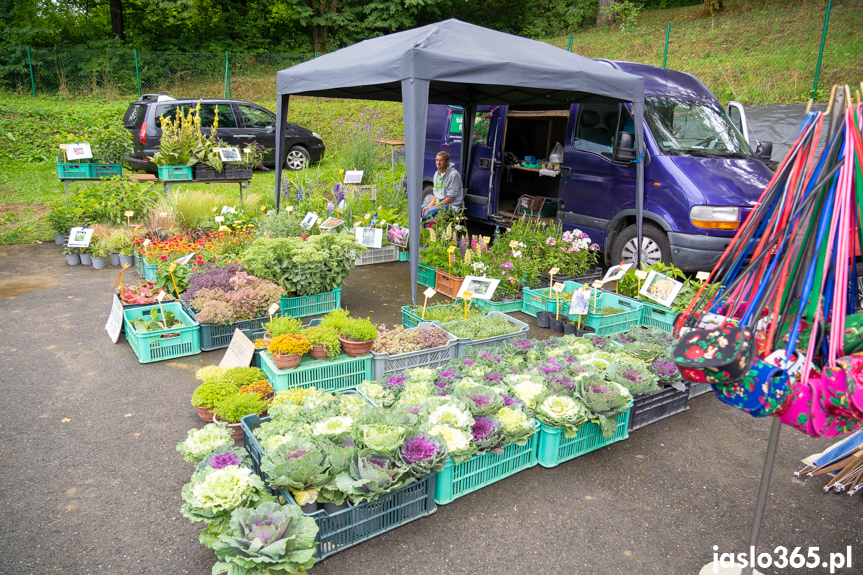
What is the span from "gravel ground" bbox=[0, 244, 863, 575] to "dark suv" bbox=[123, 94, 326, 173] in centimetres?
587

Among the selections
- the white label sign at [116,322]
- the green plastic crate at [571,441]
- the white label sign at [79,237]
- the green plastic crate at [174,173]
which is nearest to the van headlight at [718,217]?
the green plastic crate at [571,441]

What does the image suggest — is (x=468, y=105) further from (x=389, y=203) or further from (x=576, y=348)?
(x=576, y=348)

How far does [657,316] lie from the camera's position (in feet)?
16.6

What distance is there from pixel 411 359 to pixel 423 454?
4.88 feet

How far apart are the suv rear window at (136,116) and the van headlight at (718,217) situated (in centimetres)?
973

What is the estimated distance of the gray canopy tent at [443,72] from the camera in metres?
4.50

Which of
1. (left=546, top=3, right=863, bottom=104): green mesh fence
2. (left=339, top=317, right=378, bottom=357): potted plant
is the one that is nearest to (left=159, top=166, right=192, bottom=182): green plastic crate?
(left=339, top=317, right=378, bottom=357): potted plant

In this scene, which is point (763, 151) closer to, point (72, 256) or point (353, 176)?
point (353, 176)

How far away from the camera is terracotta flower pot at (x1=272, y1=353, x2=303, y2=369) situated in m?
3.63

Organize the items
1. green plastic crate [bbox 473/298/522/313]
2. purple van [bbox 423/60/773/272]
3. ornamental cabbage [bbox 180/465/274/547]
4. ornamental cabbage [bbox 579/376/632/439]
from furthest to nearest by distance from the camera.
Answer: purple van [bbox 423/60/773/272]
green plastic crate [bbox 473/298/522/313]
ornamental cabbage [bbox 579/376/632/439]
ornamental cabbage [bbox 180/465/274/547]

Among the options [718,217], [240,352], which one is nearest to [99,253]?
[240,352]

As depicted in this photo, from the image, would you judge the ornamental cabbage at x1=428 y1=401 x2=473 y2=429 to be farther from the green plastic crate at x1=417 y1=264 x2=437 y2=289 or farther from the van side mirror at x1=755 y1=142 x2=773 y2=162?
the van side mirror at x1=755 y1=142 x2=773 y2=162

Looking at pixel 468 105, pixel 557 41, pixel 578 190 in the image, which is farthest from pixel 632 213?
pixel 557 41

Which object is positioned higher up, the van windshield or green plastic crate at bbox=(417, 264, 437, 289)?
the van windshield
